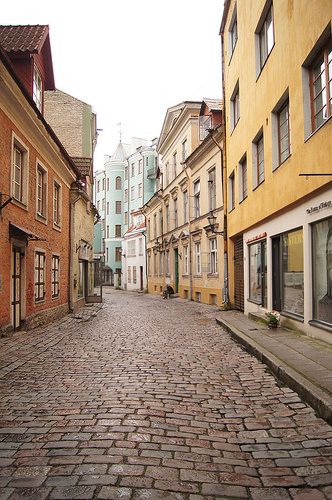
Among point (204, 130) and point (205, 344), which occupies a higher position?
point (204, 130)

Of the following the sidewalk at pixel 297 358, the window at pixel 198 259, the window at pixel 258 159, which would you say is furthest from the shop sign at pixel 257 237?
the window at pixel 198 259

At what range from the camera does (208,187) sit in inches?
880

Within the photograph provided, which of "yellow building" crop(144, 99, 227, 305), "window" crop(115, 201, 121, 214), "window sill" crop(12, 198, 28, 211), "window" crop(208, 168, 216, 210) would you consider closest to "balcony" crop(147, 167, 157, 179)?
"window" crop(115, 201, 121, 214)

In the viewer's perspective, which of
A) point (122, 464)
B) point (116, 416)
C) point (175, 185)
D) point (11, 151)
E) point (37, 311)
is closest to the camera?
point (122, 464)

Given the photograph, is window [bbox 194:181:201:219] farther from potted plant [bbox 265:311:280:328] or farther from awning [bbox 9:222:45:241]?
awning [bbox 9:222:45:241]

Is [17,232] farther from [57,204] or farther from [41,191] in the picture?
[57,204]

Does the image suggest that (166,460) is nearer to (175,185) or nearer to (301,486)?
(301,486)

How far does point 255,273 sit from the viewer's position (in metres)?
14.2

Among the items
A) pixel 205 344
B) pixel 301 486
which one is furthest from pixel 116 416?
pixel 205 344

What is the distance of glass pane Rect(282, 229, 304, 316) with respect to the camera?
977 centimetres

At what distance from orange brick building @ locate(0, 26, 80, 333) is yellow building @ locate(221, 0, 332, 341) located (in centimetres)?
582

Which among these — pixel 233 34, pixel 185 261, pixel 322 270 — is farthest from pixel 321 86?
pixel 185 261

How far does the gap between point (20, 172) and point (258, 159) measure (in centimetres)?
685

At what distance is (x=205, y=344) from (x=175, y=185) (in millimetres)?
20949
